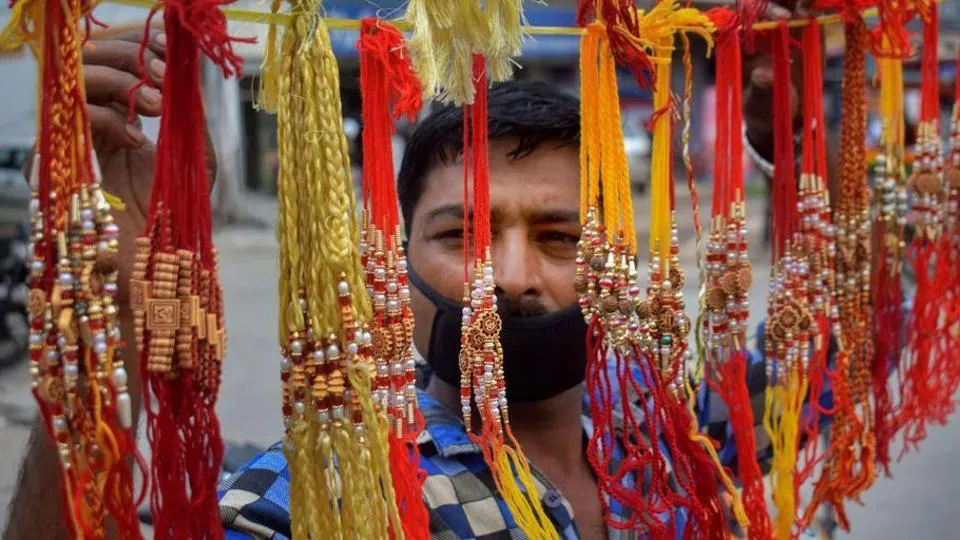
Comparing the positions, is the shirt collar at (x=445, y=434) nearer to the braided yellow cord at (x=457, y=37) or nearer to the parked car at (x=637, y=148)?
the braided yellow cord at (x=457, y=37)

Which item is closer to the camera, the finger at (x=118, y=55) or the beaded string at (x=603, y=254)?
the finger at (x=118, y=55)

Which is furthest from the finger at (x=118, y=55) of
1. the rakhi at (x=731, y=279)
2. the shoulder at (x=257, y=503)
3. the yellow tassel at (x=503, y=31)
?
the rakhi at (x=731, y=279)

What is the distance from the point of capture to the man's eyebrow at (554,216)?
1333 millimetres

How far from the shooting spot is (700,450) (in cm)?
127

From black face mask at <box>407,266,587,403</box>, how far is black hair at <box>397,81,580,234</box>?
6.8 inches

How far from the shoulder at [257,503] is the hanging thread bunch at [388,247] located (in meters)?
0.18

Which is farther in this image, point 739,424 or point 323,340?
point 739,424

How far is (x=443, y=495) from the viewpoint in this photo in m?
1.33

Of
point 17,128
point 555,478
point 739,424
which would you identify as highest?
point 17,128

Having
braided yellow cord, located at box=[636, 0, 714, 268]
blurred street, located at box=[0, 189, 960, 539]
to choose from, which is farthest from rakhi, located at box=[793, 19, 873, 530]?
blurred street, located at box=[0, 189, 960, 539]

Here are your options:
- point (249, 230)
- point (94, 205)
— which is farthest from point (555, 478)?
point (249, 230)

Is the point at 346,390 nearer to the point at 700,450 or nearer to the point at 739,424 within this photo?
the point at 700,450

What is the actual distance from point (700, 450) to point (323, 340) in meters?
0.57

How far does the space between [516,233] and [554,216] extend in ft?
0.21
